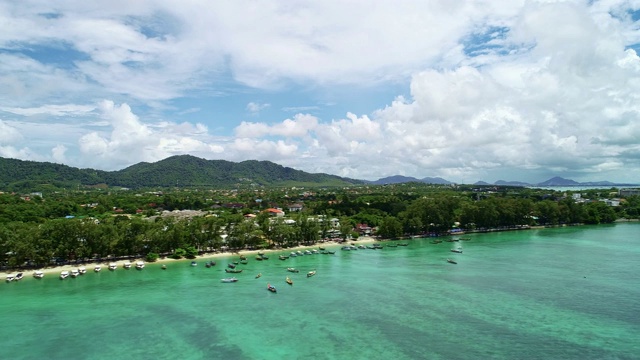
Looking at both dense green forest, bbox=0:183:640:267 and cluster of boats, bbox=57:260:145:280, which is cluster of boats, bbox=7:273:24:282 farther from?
cluster of boats, bbox=57:260:145:280

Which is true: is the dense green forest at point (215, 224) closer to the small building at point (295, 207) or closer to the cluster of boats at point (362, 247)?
the small building at point (295, 207)

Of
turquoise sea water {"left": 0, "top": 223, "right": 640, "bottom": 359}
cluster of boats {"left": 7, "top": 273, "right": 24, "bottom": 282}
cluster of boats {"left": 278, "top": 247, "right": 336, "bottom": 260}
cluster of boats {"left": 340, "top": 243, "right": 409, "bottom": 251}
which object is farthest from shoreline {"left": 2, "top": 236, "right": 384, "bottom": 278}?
cluster of boats {"left": 340, "top": 243, "right": 409, "bottom": 251}

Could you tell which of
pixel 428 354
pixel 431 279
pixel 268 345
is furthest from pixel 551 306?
pixel 268 345

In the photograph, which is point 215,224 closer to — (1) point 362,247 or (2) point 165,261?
(2) point 165,261

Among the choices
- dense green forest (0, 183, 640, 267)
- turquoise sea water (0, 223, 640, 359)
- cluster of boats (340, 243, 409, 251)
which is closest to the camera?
turquoise sea water (0, 223, 640, 359)

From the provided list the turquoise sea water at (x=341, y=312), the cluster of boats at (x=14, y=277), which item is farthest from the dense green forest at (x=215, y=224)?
the turquoise sea water at (x=341, y=312)

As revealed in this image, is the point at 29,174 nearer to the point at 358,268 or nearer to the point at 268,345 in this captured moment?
the point at 358,268

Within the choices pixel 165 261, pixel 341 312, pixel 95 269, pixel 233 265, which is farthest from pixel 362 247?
pixel 95 269

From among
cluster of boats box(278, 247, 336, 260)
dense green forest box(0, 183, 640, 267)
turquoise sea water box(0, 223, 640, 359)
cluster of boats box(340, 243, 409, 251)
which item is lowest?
turquoise sea water box(0, 223, 640, 359)
